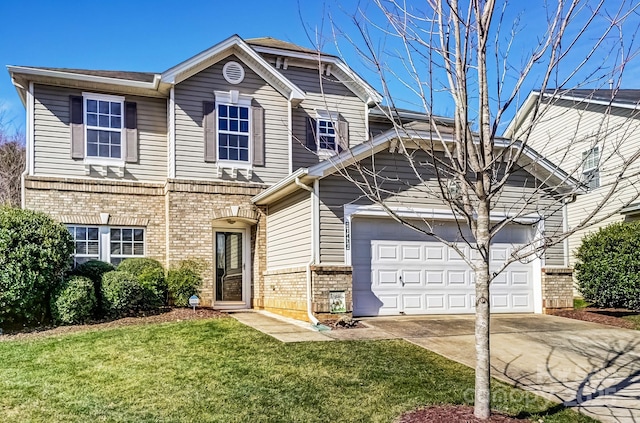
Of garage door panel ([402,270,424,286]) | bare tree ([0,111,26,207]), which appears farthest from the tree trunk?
bare tree ([0,111,26,207])

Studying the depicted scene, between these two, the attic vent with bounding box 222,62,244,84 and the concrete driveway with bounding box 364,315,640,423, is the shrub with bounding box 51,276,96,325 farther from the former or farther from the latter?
the attic vent with bounding box 222,62,244,84

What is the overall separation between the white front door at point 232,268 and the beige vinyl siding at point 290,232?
39.8 inches

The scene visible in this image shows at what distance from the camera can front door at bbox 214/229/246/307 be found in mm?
15281

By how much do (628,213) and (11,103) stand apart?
30473 mm

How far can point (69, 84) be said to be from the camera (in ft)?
47.0

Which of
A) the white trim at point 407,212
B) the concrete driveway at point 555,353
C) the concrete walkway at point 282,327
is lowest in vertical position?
the concrete driveway at point 555,353

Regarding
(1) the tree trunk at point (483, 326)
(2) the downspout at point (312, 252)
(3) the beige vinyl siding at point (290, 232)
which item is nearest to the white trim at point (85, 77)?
(3) the beige vinyl siding at point (290, 232)

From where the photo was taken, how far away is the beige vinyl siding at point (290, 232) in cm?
1222

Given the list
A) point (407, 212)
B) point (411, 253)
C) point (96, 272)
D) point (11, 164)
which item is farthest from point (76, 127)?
point (11, 164)

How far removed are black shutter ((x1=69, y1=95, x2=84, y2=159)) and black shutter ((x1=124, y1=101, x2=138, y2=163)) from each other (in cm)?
105

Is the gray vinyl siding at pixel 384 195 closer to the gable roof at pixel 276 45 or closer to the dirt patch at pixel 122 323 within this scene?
the dirt patch at pixel 122 323

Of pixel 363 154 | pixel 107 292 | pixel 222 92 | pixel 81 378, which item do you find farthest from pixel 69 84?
pixel 81 378

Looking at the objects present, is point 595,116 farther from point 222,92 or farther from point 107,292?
point 107,292

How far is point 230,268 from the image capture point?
15398 millimetres
